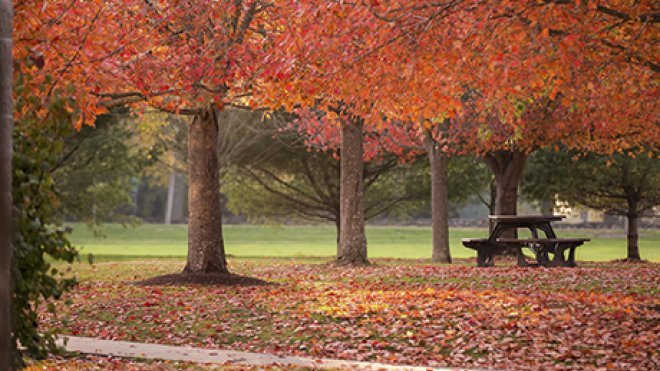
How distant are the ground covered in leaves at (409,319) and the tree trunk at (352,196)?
175 inches

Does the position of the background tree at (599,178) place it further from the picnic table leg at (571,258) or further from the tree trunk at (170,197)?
the tree trunk at (170,197)

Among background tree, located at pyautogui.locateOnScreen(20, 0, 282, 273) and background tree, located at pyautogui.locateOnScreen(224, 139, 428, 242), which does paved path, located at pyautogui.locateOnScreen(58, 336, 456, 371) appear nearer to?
background tree, located at pyautogui.locateOnScreen(20, 0, 282, 273)

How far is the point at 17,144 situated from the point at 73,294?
9.71 m

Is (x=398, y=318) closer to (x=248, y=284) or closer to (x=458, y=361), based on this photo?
(x=458, y=361)

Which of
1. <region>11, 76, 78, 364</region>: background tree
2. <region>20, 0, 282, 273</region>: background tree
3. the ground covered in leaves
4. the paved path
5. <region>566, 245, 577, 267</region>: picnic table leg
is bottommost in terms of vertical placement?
the paved path

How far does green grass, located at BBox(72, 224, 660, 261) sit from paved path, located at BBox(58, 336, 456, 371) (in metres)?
20.2

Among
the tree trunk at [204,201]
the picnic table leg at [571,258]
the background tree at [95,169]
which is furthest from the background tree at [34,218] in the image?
the background tree at [95,169]

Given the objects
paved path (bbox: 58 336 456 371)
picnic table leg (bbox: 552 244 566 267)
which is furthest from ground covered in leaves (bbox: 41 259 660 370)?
picnic table leg (bbox: 552 244 566 267)

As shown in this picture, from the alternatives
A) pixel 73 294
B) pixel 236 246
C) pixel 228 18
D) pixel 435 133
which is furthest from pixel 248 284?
pixel 236 246

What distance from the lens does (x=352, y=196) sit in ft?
72.1

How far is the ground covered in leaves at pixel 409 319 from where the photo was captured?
1054 centimetres

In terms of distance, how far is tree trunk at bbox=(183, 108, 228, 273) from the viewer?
57.7 feet

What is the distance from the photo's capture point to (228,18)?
16.3 meters

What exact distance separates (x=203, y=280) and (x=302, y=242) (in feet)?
90.9
